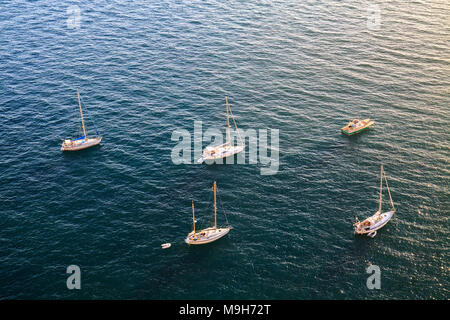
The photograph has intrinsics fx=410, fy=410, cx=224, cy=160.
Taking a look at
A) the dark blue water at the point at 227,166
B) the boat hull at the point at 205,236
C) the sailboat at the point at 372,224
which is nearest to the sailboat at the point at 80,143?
the dark blue water at the point at 227,166

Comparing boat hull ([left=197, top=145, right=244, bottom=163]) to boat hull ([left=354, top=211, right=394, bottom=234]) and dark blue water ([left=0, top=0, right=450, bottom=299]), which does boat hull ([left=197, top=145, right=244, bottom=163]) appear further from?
boat hull ([left=354, top=211, right=394, bottom=234])

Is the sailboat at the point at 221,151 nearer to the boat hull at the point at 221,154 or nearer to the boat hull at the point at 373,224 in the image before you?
the boat hull at the point at 221,154

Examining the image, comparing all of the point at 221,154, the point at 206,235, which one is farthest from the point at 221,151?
the point at 206,235

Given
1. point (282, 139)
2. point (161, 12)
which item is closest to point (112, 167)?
point (282, 139)

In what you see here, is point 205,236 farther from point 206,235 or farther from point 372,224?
point 372,224

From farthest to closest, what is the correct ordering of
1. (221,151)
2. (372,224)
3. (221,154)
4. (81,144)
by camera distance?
1. (81,144)
2. (221,151)
3. (221,154)
4. (372,224)
